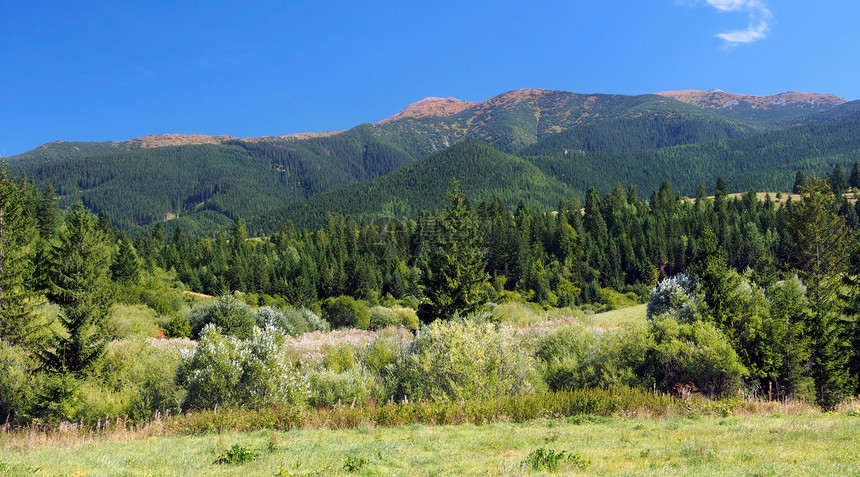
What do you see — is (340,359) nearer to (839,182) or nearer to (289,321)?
(289,321)

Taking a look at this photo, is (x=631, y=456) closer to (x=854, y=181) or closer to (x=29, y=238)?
(x=29, y=238)

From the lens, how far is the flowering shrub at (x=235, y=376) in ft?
57.1

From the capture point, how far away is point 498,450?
1038cm

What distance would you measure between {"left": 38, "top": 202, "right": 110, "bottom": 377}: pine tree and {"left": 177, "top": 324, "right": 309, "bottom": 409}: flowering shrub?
7460 mm

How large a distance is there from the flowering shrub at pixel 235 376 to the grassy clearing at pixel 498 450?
15.2 ft

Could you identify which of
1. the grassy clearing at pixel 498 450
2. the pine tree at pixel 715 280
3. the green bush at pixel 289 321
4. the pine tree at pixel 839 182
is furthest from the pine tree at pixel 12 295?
the pine tree at pixel 839 182

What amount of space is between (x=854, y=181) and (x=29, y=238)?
17075 centimetres

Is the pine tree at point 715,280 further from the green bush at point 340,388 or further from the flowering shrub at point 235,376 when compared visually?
the flowering shrub at point 235,376

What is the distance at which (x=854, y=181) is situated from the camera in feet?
410

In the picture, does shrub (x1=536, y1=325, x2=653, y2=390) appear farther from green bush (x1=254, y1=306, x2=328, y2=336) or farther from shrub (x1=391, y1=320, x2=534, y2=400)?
green bush (x1=254, y1=306, x2=328, y2=336)

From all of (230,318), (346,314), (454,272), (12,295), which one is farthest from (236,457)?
(346,314)

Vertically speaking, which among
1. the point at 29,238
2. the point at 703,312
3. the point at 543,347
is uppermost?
the point at 29,238

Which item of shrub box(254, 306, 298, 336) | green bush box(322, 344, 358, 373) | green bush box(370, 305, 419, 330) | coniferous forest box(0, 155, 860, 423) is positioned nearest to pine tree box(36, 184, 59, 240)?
coniferous forest box(0, 155, 860, 423)

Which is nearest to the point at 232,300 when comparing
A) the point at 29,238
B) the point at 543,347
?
the point at 543,347
